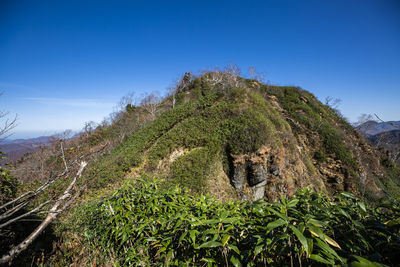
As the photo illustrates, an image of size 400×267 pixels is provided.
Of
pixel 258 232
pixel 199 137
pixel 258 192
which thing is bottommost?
pixel 258 192

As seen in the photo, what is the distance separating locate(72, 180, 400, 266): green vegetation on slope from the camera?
1.37 m

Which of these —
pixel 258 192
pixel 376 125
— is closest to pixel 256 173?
pixel 258 192

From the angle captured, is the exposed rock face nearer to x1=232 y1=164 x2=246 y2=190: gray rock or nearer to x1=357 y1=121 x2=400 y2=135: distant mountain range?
x1=232 y1=164 x2=246 y2=190: gray rock

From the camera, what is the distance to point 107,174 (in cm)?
968

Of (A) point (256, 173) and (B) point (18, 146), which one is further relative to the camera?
→ (A) point (256, 173)

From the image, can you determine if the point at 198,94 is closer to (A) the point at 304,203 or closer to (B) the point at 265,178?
(B) the point at 265,178

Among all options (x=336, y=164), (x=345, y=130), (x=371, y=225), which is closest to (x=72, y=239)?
(x=371, y=225)

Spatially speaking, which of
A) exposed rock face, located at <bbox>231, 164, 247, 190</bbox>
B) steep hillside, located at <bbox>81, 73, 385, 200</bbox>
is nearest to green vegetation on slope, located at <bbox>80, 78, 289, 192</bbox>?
steep hillside, located at <bbox>81, 73, 385, 200</bbox>

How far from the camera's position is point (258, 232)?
1790 mm

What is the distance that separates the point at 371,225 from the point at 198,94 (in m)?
33.9

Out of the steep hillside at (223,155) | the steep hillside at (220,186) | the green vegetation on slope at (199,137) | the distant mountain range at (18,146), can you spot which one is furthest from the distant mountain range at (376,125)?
the distant mountain range at (18,146)

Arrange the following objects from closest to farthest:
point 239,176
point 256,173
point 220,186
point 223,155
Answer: point 220,186, point 256,173, point 239,176, point 223,155

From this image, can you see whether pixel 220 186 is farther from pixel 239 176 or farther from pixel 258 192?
pixel 258 192

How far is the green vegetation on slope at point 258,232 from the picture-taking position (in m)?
1.37
